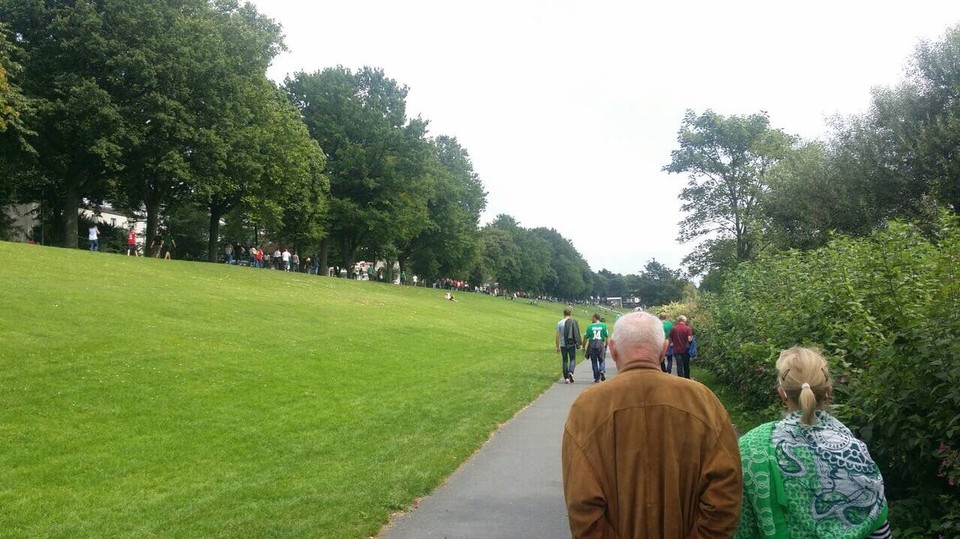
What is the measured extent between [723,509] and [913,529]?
9.37 feet

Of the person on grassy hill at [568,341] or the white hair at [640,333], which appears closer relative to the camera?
the white hair at [640,333]

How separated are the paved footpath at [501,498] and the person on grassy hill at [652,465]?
3246mm

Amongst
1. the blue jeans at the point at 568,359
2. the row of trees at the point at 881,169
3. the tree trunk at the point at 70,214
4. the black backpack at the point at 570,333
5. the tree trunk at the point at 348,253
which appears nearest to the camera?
the row of trees at the point at 881,169

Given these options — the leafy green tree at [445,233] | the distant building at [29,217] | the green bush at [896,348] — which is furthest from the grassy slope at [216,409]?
the leafy green tree at [445,233]

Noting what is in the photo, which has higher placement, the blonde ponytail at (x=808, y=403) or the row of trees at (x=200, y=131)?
the row of trees at (x=200, y=131)

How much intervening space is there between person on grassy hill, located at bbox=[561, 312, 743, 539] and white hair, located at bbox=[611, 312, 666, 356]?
0.54 feet

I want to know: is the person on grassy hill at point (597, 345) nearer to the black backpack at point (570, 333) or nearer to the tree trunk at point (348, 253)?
the black backpack at point (570, 333)

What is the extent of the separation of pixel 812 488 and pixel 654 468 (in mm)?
775

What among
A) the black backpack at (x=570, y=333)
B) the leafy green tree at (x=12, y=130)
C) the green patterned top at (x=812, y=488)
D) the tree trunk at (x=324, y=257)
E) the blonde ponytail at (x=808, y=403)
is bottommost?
the black backpack at (x=570, y=333)

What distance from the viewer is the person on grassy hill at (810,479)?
10.2 ft

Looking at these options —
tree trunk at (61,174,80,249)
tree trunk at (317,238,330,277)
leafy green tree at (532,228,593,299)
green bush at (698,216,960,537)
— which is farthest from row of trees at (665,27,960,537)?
leafy green tree at (532,228,593,299)

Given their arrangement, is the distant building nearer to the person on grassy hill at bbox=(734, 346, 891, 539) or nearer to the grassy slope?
the grassy slope

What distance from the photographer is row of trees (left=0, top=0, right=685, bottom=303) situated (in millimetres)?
33312

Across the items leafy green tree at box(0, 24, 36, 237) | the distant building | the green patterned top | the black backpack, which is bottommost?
the black backpack
